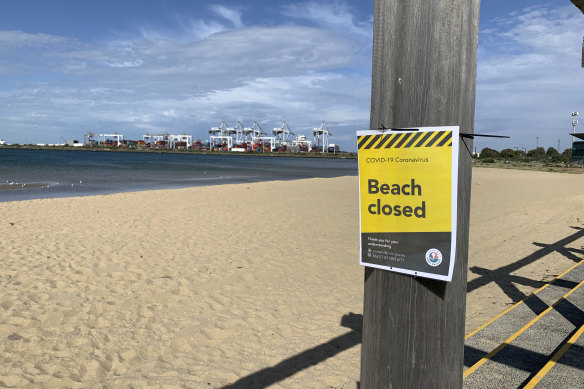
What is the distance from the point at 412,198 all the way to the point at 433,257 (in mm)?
193

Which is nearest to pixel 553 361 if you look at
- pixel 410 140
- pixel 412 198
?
pixel 412 198

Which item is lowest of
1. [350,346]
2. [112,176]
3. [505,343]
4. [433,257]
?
[350,346]

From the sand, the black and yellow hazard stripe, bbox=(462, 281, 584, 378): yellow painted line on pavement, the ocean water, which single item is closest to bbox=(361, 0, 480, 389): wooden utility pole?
the black and yellow hazard stripe

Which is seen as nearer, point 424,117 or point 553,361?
point 424,117

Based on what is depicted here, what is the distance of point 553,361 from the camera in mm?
2586

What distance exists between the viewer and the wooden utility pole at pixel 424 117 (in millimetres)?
1313

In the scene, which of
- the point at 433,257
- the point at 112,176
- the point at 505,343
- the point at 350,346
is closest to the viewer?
the point at 433,257

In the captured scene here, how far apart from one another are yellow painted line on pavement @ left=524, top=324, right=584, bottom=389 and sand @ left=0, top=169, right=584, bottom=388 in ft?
4.45

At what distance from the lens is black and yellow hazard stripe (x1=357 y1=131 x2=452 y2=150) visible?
130 cm

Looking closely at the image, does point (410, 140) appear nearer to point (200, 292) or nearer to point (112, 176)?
Result: point (200, 292)

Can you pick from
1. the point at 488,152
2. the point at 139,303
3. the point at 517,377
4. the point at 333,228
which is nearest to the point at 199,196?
the point at 333,228

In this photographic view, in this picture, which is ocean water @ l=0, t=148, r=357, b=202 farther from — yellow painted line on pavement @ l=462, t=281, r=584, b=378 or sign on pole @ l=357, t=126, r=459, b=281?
sign on pole @ l=357, t=126, r=459, b=281

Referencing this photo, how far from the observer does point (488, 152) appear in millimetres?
86438

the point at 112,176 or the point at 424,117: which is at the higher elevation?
the point at 424,117
